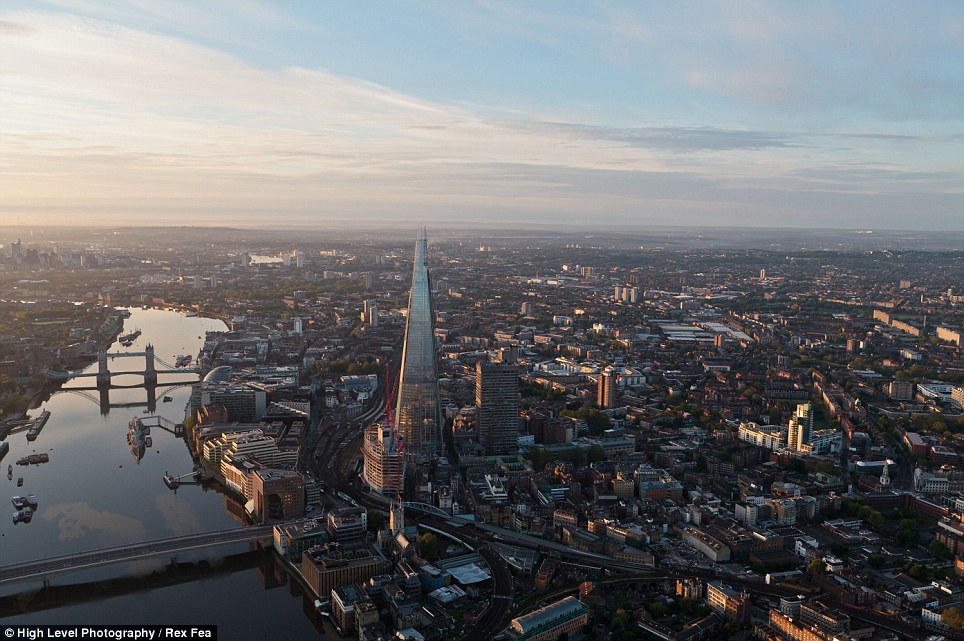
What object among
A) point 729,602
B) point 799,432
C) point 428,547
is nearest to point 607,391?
point 799,432

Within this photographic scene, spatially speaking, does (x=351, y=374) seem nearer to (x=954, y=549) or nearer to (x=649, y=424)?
(x=649, y=424)

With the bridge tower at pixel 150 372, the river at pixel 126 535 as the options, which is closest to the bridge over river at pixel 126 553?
the river at pixel 126 535

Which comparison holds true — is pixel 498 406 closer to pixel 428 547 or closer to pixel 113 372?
pixel 428 547

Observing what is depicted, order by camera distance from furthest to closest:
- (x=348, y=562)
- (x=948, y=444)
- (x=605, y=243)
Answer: (x=605, y=243)
(x=948, y=444)
(x=348, y=562)

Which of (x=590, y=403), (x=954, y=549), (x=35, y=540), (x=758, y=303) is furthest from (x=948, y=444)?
(x=758, y=303)

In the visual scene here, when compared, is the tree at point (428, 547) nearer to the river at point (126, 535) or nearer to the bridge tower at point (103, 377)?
the river at point (126, 535)
